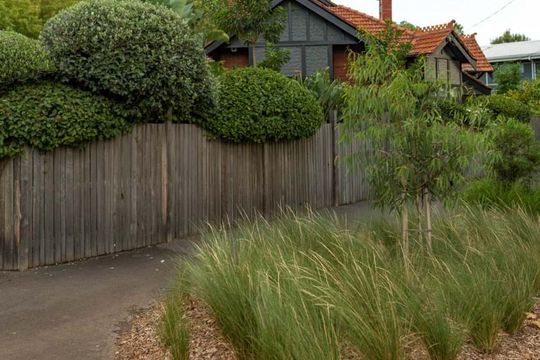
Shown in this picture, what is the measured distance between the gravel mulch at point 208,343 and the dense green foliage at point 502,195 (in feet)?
11.8

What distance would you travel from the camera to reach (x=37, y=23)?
1786 centimetres

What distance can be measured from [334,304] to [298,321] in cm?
34

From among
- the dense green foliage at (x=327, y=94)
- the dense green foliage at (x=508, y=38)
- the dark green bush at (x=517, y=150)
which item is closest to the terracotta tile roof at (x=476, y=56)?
the dense green foliage at (x=327, y=94)

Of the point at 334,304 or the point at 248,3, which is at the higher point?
the point at 248,3

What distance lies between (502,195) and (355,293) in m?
5.92

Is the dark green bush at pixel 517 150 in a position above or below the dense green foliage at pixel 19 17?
below

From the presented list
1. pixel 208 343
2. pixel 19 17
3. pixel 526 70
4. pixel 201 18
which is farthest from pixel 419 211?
pixel 526 70

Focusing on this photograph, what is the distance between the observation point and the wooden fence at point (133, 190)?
7496 millimetres

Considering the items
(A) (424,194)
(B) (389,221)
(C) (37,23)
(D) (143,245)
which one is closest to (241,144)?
(D) (143,245)

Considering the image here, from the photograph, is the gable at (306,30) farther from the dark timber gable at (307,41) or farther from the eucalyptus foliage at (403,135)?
the eucalyptus foliage at (403,135)

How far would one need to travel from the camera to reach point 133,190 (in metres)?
8.65

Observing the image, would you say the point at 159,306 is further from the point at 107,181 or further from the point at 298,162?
the point at 298,162

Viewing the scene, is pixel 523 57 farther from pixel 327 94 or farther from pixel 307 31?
pixel 327 94

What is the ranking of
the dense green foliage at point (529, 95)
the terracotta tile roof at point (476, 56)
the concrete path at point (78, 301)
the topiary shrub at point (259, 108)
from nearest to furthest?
the concrete path at point (78, 301)
the topiary shrub at point (259, 108)
the dense green foliage at point (529, 95)
the terracotta tile roof at point (476, 56)
